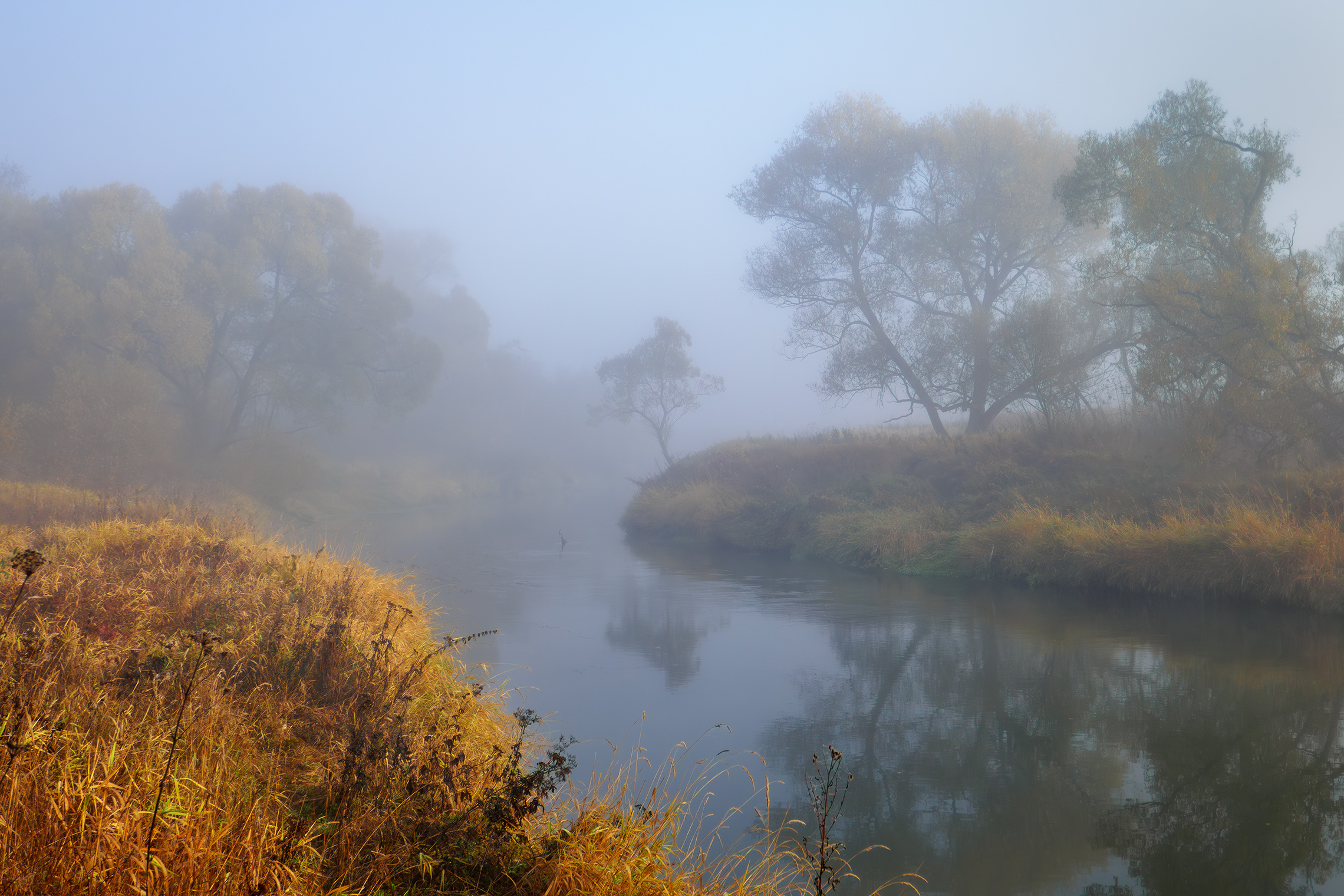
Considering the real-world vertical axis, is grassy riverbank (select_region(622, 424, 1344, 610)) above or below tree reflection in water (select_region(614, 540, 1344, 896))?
above

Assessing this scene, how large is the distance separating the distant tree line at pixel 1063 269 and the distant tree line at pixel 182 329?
664 inches

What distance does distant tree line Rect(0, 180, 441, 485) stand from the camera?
2272 centimetres

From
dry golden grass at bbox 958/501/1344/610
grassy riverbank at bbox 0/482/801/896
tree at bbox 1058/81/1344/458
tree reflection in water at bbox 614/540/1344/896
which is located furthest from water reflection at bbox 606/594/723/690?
tree at bbox 1058/81/1344/458

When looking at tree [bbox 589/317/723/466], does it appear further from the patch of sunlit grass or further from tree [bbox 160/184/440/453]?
the patch of sunlit grass

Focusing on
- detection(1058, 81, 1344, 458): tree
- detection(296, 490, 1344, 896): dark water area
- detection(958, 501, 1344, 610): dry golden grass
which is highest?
detection(1058, 81, 1344, 458): tree

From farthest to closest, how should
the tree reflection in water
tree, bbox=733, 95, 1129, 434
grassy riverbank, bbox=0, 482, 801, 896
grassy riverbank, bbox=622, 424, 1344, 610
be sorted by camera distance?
tree, bbox=733, 95, 1129, 434 < grassy riverbank, bbox=622, 424, 1344, 610 < the tree reflection in water < grassy riverbank, bbox=0, 482, 801, 896

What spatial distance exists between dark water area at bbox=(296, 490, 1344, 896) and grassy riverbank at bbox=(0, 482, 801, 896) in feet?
3.83

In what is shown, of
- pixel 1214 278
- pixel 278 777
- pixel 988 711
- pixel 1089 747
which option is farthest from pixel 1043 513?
pixel 278 777

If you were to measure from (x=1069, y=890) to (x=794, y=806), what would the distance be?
1.62 metres

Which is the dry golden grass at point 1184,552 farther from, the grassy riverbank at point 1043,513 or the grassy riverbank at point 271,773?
the grassy riverbank at point 271,773

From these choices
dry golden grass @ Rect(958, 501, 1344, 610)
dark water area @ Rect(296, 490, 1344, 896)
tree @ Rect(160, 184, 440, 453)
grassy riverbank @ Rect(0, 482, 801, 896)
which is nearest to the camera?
grassy riverbank @ Rect(0, 482, 801, 896)

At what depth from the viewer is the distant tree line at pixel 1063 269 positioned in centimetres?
1314

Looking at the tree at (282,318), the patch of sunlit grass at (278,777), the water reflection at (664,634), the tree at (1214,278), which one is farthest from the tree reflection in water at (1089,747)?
the tree at (282,318)

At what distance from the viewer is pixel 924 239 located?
906 inches
